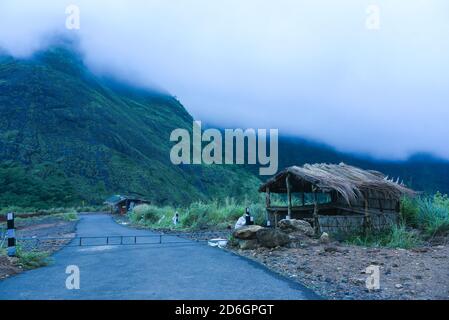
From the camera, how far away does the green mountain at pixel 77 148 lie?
6994cm

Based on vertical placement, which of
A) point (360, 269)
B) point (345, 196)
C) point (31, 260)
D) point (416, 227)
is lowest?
point (416, 227)

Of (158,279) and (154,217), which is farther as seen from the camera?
(154,217)

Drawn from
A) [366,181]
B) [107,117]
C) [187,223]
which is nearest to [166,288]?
[366,181]

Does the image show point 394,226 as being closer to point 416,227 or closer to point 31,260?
point 416,227

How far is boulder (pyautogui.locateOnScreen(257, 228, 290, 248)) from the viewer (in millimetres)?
10953

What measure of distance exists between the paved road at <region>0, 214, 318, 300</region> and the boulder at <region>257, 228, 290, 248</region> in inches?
41.5

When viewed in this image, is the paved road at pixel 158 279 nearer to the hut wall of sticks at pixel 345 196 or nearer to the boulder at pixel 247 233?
the boulder at pixel 247 233

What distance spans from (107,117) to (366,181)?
84704 mm

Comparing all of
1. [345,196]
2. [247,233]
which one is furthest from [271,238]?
[345,196]

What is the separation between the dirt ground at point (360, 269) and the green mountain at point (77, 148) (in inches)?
2233

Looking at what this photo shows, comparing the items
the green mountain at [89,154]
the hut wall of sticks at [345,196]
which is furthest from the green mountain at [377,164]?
the hut wall of sticks at [345,196]

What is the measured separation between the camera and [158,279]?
734 cm

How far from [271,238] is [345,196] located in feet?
13.2

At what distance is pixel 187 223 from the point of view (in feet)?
68.3
